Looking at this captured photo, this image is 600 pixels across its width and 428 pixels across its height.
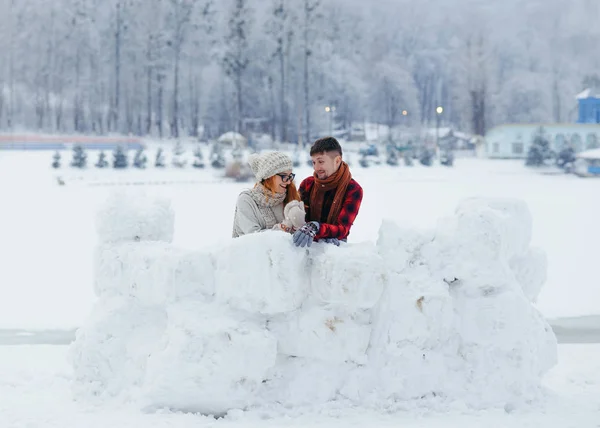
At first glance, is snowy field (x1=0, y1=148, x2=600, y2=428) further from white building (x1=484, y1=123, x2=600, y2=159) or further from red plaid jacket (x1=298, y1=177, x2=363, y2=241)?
white building (x1=484, y1=123, x2=600, y2=159)

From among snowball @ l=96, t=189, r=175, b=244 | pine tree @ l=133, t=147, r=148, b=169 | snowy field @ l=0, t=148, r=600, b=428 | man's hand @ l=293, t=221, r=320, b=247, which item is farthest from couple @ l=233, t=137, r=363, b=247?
pine tree @ l=133, t=147, r=148, b=169

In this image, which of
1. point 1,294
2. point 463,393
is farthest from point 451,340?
point 1,294

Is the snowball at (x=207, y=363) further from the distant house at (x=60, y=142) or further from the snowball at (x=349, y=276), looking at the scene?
the distant house at (x=60, y=142)

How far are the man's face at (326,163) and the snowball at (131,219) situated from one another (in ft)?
3.73

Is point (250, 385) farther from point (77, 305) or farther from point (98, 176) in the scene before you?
point (98, 176)

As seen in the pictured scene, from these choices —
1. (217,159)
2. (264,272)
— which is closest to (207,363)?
(264,272)

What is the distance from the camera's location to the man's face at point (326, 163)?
484cm

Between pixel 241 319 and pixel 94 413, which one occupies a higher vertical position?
pixel 241 319

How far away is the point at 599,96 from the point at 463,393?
4878 centimetres

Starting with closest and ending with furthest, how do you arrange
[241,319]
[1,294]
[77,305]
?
[241,319], [77,305], [1,294]

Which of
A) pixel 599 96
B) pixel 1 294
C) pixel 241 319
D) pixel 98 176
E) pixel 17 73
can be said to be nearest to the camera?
pixel 241 319

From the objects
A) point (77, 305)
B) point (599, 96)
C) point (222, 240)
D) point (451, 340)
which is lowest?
point (77, 305)

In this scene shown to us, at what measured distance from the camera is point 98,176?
1271 inches

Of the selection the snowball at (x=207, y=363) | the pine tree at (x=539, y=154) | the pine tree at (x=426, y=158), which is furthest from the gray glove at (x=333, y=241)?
the pine tree at (x=539, y=154)
